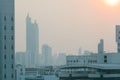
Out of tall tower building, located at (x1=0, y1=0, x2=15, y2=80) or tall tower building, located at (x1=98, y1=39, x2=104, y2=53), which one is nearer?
tall tower building, located at (x1=0, y1=0, x2=15, y2=80)

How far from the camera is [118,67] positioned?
79188mm

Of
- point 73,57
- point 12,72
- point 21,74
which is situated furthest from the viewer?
point 21,74

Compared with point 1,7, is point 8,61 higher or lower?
lower

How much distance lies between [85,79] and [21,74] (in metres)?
70.1

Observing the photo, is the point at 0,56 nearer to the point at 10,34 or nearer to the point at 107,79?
the point at 10,34

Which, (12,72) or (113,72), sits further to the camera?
(113,72)

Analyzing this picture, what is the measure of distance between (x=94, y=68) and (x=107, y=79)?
6.95ft

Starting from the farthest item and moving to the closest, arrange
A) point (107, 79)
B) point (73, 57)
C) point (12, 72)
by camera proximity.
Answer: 1. point (73, 57)
2. point (107, 79)
3. point (12, 72)

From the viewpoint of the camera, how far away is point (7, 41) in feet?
233

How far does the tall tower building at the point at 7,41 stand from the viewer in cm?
7062

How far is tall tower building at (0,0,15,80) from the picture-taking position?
7062 centimetres

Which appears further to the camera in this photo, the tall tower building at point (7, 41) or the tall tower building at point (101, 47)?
the tall tower building at point (101, 47)

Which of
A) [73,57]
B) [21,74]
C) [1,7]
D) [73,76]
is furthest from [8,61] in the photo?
[21,74]

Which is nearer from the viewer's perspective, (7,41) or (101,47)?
(7,41)
